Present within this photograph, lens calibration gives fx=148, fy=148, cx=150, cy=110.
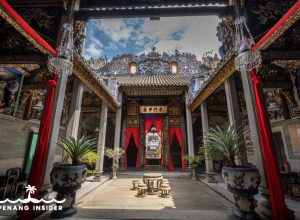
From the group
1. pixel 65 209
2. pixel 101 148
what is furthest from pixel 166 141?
pixel 65 209

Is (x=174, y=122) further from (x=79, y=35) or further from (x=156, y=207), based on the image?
(x=79, y=35)

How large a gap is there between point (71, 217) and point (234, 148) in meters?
3.40

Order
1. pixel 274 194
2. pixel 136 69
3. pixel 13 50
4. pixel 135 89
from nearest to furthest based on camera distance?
pixel 274 194, pixel 13 50, pixel 135 89, pixel 136 69

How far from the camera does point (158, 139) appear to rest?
34.7ft

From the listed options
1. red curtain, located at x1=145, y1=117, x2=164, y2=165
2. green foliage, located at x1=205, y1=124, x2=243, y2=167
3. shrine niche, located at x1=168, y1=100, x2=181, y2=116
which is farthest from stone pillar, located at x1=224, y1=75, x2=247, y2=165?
red curtain, located at x1=145, y1=117, x2=164, y2=165

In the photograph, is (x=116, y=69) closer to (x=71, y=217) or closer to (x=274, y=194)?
(x=71, y=217)

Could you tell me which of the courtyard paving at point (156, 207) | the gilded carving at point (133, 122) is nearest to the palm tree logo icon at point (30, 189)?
the courtyard paving at point (156, 207)

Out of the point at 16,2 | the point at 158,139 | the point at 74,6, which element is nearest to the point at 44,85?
the point at 16,2

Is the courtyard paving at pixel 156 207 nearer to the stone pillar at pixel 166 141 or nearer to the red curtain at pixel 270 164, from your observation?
the red curtain at pixel 270 164

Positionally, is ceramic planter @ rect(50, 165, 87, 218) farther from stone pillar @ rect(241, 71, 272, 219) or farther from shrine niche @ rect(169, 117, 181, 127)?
shrine niche @ rect(169, 117, 181, 127)

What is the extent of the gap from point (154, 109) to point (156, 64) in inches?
212

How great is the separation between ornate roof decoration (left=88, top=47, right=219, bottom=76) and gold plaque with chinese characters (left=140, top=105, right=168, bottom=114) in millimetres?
4317

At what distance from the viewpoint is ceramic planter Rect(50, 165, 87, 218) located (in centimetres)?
270

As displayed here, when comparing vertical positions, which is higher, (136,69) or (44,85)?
(136,69)
